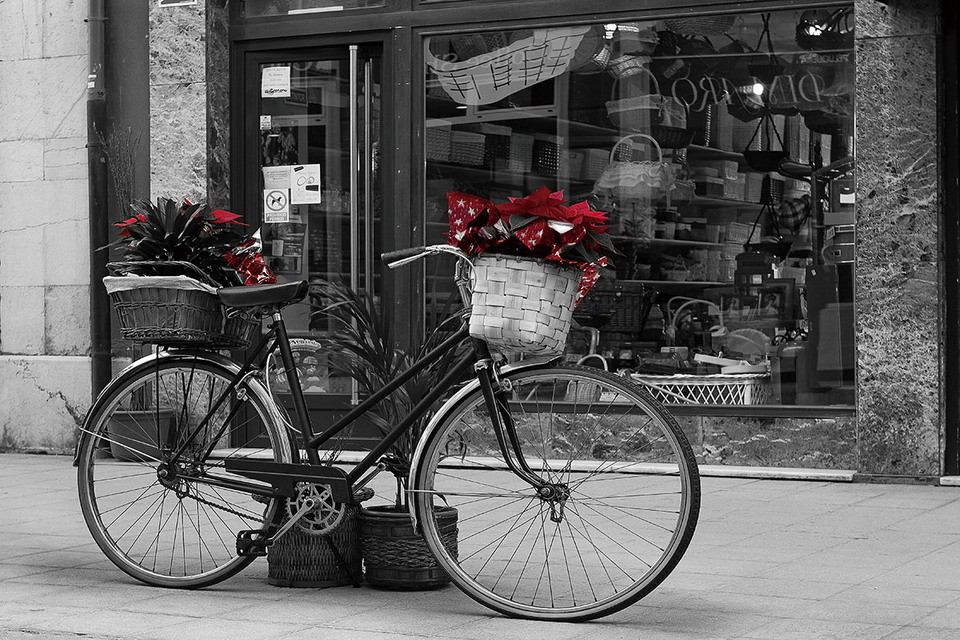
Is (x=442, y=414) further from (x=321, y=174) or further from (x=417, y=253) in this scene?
(x=321, y=174)

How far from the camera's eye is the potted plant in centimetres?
527

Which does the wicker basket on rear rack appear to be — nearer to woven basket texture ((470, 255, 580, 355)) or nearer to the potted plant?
the potted plant

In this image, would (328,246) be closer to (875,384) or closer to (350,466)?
(875,384)

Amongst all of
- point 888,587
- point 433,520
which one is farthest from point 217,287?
point 888,587

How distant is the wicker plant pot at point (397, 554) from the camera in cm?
527

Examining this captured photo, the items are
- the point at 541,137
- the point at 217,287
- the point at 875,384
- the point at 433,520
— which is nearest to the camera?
the point at 433,520

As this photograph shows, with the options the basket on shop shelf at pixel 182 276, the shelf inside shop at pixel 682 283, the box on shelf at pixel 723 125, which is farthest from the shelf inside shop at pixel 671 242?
the basket on shop shelf at pixel 182 276

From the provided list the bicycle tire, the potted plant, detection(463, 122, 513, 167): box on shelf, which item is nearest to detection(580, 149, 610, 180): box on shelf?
detection(463, 122, 513, 167): box on shelf

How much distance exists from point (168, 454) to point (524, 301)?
163cm

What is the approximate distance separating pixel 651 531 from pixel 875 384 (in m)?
2.59

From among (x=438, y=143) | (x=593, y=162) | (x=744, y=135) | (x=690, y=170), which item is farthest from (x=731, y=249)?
(x=438, y=143)

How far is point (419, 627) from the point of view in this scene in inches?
186

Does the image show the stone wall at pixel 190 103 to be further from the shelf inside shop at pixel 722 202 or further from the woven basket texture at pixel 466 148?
the shelf inside shop at pixel 722 202

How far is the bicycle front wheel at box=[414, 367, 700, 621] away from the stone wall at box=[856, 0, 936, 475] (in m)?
2.80
